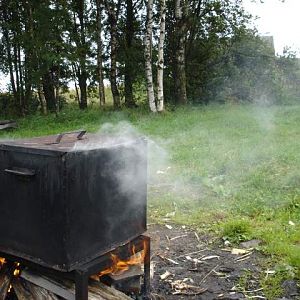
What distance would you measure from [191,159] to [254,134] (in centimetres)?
238

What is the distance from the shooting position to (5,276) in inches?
117

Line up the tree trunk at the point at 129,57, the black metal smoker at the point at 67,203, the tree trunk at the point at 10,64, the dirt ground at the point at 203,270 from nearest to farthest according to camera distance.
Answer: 1. the black metal smoker at the point at 67,203
2. the dirt ground at the point at 203,270
3. the tree trunk at the point at 129,57
4. the tree trunk at the point at 10,64

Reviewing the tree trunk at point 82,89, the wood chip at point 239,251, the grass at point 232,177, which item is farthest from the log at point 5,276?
the tree trunk at point 82,89

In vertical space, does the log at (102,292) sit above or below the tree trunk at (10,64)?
below

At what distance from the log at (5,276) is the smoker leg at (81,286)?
665 mm

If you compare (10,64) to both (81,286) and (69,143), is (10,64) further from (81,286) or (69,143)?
(81,286)

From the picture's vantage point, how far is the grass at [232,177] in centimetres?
459

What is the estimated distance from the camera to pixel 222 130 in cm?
962

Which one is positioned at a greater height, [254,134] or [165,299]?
[254,134]

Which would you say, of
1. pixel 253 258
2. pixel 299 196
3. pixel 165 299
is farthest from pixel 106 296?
pixel 299 196

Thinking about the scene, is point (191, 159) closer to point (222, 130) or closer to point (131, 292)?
point (222, 130)

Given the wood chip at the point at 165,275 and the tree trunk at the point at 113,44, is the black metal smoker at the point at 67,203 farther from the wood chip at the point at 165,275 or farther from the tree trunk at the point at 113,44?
the tree trunk at the point at 113,44

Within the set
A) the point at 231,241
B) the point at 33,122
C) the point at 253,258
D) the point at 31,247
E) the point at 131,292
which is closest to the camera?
the point at 31,247

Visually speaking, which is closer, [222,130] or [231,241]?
[231,241]
